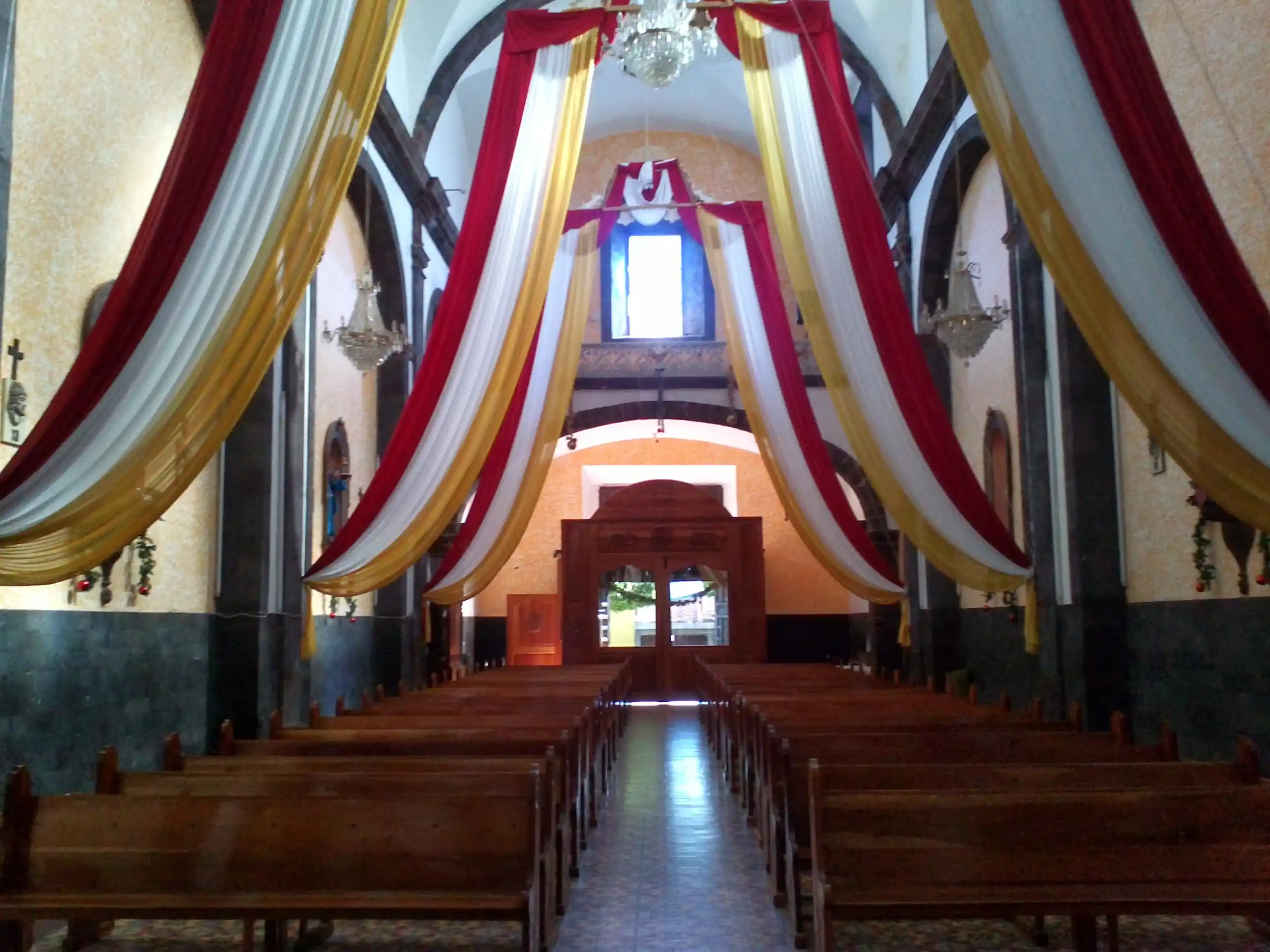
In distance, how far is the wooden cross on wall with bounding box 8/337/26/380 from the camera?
5.74 m

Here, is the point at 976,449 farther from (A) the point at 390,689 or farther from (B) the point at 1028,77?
(B) the point at 1028,77

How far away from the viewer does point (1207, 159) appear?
22.3ft

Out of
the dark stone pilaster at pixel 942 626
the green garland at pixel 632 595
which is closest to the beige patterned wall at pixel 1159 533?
the dark stone pilaster at pixel 942 626

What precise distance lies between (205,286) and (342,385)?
7320 mm

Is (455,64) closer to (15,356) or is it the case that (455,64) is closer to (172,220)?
(15,356)

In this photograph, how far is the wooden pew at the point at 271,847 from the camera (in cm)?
390

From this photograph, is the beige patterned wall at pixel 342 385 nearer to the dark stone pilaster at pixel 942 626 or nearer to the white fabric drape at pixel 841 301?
the white fabric drape at pixel 841 301

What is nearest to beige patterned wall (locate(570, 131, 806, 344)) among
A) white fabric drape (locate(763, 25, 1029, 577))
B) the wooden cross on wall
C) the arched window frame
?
the arched window frame

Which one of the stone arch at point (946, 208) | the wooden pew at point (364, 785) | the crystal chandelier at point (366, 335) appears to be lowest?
the wooden pew at point (364, 785)

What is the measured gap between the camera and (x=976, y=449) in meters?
12.1

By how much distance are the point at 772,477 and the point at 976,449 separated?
3803 mm

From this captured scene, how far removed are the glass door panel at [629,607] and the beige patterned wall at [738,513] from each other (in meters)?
1.93

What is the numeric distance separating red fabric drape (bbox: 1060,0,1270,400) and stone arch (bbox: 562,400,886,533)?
39.0 ft

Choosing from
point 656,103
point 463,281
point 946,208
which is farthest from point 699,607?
point 463,281
